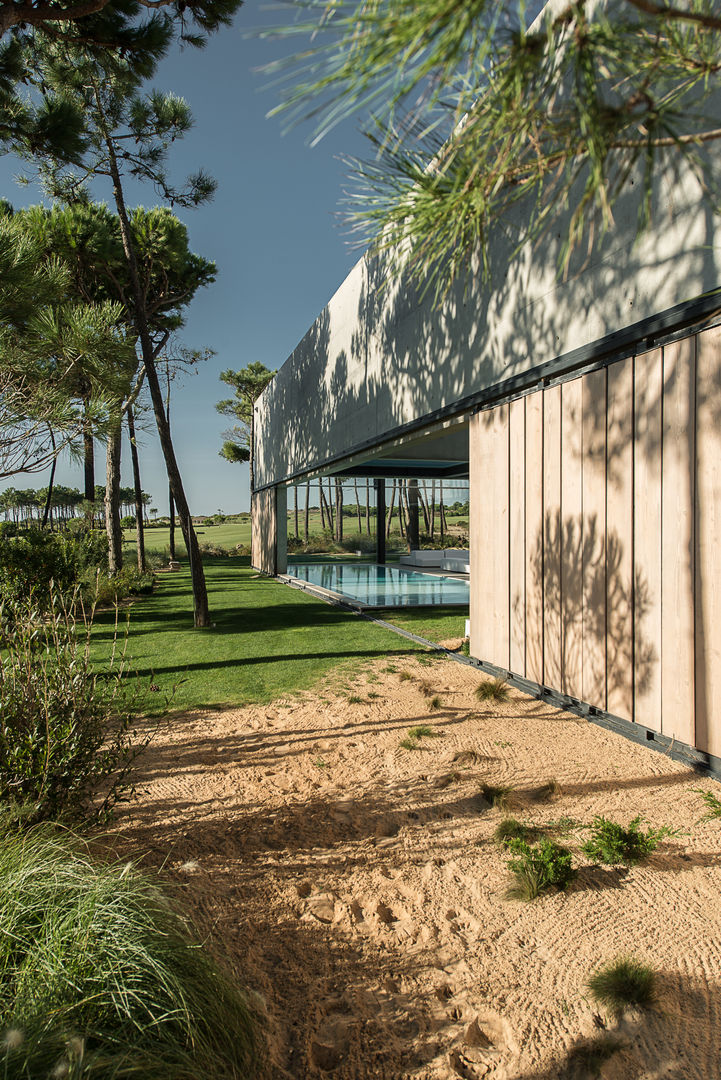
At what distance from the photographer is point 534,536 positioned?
4.82 meters

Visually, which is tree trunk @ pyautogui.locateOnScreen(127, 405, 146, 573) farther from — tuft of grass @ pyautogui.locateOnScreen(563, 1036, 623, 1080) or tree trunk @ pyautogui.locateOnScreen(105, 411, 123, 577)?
tuft of grass @ pyautogui.locateOnScreen(563, 1036, 623, 1080)

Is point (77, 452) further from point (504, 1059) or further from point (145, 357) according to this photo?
point (504, 1059)

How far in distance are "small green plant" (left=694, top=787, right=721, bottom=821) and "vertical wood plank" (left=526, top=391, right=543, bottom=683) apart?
177 centimetres

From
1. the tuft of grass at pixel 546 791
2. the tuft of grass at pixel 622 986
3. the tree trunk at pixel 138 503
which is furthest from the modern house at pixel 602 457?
the tree trunk at pixel 138 503

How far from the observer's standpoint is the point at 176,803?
10.3 feet

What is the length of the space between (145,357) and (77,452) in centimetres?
349

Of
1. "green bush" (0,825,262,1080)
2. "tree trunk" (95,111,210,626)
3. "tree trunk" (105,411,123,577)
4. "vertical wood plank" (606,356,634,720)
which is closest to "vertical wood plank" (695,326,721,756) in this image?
"vertical wood plank" (606,356,634,720)

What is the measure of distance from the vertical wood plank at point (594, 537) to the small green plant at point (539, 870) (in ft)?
5.70

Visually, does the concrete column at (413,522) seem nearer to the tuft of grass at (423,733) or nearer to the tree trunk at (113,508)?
the tree trunk at (113,508)

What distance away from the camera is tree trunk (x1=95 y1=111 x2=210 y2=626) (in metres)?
7.71

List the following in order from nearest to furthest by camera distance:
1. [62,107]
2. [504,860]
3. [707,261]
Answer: [504,860]
[707,261]
[62,107]

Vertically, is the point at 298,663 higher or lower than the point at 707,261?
lower

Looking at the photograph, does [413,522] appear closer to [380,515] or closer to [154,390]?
[380,515]

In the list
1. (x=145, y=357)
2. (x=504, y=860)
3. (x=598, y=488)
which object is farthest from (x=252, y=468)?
(x=504, y=860)
